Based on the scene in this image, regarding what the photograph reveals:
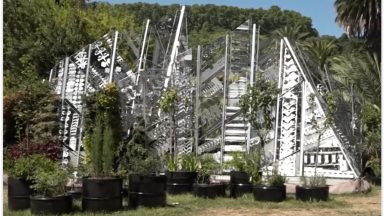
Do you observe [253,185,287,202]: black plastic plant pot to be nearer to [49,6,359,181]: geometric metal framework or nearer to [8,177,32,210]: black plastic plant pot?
[49,6,359,181]: geometric metal framework

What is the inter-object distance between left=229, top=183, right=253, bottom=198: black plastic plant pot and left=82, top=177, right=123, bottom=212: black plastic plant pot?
9.02ft

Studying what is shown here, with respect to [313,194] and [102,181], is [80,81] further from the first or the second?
[313,194]

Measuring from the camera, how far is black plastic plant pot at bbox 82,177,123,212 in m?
8.50

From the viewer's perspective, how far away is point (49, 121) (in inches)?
565

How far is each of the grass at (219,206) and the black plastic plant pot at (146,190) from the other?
0.14 meters

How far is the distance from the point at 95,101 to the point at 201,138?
2.76 metres

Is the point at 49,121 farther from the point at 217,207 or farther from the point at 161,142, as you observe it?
the point at 217,207

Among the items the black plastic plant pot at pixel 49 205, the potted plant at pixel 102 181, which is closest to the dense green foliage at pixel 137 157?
the potted plant at pixel 102 181

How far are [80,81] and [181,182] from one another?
17.4ft

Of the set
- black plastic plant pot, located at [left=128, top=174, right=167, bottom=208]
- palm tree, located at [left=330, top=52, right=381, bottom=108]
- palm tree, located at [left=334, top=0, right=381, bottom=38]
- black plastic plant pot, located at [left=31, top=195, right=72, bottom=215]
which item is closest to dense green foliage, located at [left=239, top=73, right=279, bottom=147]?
black plastic plant pot, located at [left=128, top=174, right=167, bottom=208]

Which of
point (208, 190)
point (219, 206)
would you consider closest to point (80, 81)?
point (208, 190)

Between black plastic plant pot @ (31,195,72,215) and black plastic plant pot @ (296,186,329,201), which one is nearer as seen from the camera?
black plastic plant pot @ (31,195,72,215)

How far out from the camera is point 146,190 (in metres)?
9.02

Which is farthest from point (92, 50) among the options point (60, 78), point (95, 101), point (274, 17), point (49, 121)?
point (274, 17)
